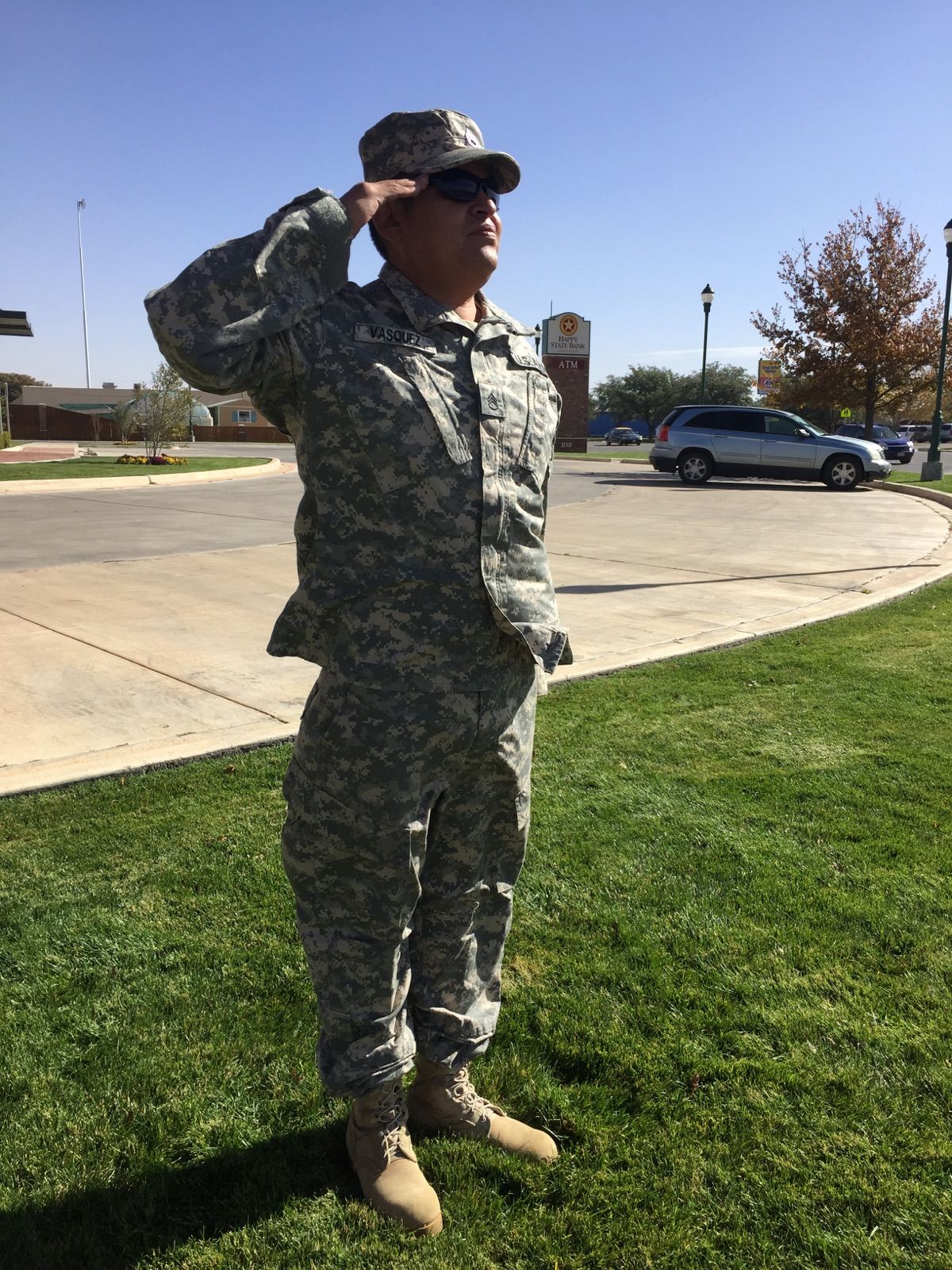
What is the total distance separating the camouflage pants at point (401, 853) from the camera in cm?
188

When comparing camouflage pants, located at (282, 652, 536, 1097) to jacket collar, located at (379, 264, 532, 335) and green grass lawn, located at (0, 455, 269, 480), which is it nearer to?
jacket collar, located at (379, 264, 532, 335)

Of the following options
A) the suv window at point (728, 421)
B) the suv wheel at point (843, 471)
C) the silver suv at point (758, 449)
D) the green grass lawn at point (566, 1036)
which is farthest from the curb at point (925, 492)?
the green grass lawn at point (566, 1036)

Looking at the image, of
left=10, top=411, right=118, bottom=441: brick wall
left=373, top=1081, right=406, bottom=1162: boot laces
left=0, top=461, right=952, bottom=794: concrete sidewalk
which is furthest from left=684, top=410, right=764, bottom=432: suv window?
left=10, top=411, right=118, bottom=441: brick wall

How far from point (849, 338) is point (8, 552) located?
24163mm

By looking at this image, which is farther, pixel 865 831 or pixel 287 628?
pixel 865 831

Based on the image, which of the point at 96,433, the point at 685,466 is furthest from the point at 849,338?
the point at 96,433

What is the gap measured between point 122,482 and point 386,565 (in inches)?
789

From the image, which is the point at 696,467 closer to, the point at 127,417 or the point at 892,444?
the point at 127,417

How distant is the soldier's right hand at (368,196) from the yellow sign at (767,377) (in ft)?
114

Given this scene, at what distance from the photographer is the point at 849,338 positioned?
28.0 metres

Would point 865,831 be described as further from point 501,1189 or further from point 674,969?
point 501,1189

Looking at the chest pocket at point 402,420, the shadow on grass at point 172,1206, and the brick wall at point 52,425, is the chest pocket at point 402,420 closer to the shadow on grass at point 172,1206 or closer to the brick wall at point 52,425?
the shadow on grass at point 172,1206

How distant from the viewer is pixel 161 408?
26062 mm

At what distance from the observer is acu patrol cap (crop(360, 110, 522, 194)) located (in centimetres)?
186
